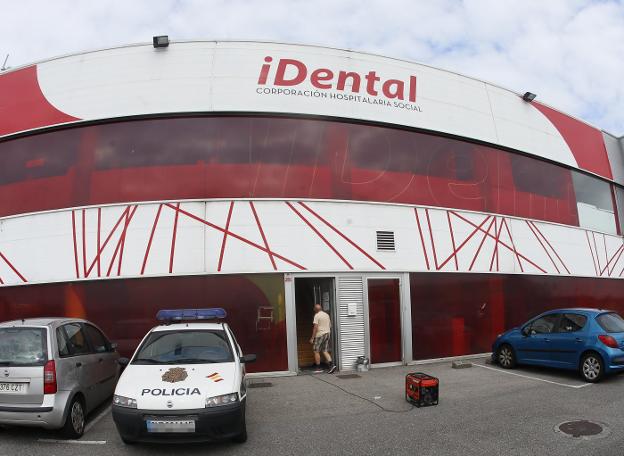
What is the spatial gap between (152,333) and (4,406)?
6.56 ft

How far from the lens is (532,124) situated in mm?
15234

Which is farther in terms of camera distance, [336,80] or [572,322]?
[336,80]

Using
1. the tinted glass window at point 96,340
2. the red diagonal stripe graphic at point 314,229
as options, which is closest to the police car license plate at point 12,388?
the tinted glass window at point 96,340

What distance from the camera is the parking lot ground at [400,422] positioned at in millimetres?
5402

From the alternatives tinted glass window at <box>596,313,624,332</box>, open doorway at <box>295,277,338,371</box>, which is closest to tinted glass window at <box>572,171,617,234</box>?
tinted glass window at <box>596,313,624,332</box>

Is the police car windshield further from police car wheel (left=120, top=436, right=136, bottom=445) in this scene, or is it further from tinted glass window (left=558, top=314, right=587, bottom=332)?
tinted glass window (left=558, top=314, right=587, bottom=332)

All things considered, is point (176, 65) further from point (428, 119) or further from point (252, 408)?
point (252, 408)

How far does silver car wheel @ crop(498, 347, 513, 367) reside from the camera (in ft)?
35.1

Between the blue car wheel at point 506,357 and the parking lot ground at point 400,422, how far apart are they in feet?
3.67

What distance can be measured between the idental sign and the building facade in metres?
0.04

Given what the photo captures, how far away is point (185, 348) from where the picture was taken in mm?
6516

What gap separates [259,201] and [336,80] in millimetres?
4092

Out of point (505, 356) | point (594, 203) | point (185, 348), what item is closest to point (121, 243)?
point (185, 348)

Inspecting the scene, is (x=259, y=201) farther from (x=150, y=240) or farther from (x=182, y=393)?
(x=182, y=393)
